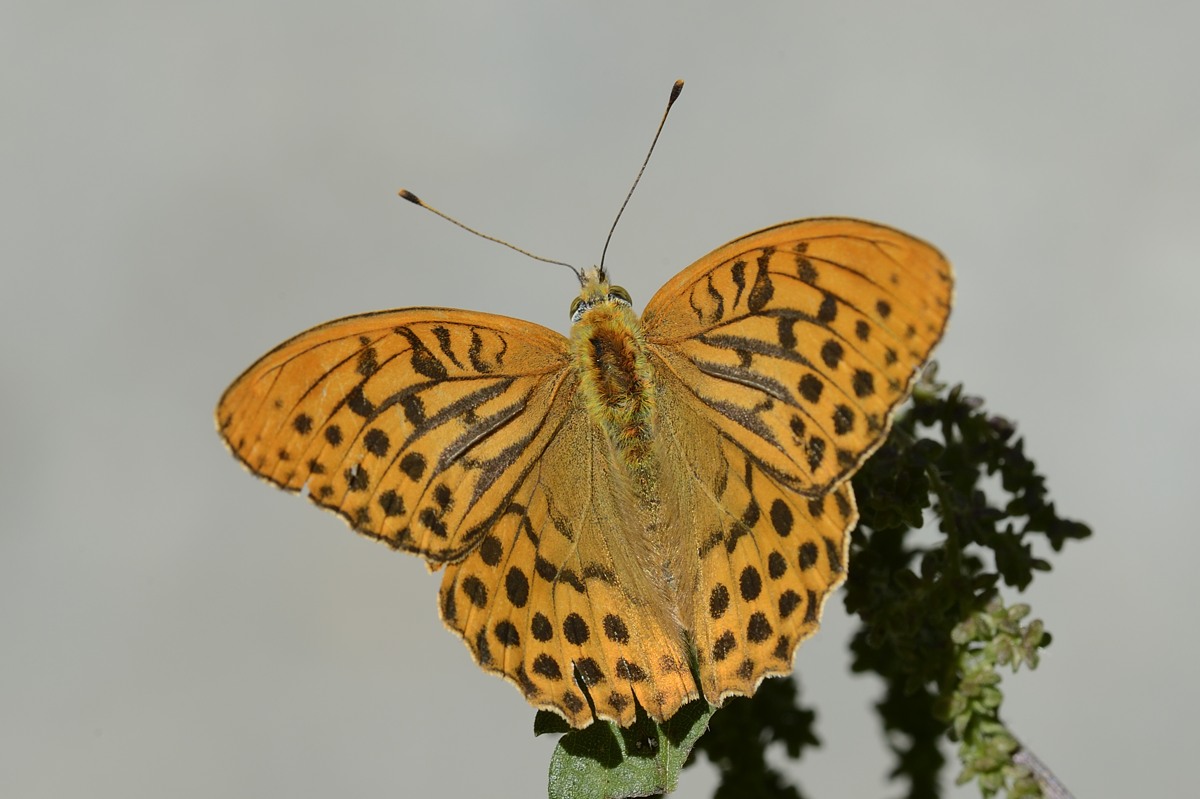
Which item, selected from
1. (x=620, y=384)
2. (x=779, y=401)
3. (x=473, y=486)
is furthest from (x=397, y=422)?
(x=779, y=401)

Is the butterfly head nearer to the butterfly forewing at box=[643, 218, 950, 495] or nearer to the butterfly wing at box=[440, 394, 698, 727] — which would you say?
the butterfly forewing at box=[643, 218, 950, 495]

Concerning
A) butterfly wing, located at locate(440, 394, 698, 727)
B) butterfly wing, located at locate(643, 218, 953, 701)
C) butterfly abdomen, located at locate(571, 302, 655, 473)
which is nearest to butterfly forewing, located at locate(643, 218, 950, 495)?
butterfly wing, located at locate(643, 218, 953, 701)

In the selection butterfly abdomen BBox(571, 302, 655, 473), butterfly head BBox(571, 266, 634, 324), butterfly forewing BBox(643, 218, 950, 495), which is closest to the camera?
butterfly forewing BBox(643, 218, 950, 495)

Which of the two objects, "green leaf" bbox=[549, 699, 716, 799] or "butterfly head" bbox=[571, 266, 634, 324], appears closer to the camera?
"green leaf" bbox=[549, 699, 716, 799]

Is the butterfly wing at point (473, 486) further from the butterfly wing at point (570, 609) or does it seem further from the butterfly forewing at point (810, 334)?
the butterfly forewing at point (810, 334)

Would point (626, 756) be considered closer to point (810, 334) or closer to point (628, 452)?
point (628, 452)

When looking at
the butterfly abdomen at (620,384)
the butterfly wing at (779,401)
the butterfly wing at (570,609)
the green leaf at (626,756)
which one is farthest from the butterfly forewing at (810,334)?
the green leaf at (626,756)

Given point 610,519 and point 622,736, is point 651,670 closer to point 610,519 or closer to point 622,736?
point 622,736
